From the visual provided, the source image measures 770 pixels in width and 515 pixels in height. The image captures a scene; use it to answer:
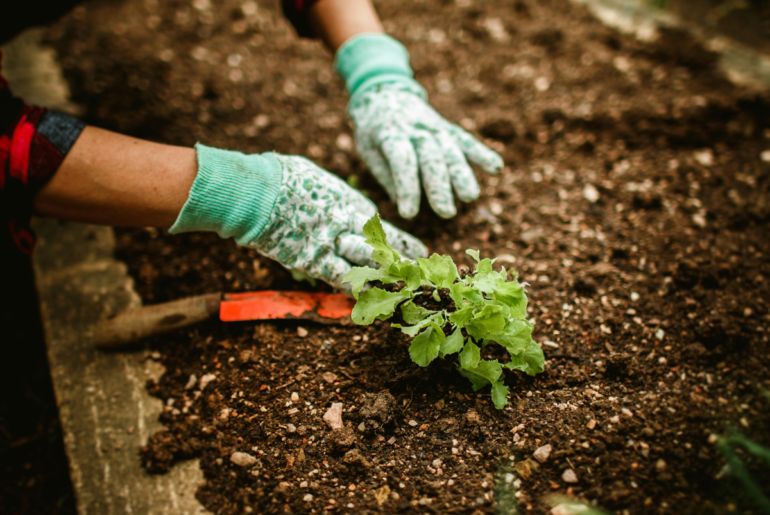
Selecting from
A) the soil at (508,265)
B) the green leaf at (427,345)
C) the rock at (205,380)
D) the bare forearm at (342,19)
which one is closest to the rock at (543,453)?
the soil at (508,265)

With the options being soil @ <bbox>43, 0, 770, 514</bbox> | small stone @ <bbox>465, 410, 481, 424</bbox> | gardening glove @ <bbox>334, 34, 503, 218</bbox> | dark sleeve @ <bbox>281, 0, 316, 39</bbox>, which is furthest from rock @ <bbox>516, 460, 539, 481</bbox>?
dark sleeve @ <bbox>281, 0, 316, 39</bbox>

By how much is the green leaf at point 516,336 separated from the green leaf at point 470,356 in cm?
6

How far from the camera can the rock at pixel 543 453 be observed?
3.51 feet

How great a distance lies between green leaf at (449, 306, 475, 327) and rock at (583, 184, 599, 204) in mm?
907

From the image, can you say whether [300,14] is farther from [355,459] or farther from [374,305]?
[355,459]

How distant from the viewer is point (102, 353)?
1466 mm

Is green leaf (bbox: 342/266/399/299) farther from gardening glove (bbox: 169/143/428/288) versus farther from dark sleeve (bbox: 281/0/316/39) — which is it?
dark sleeve (bbox: 281/0/316/39)

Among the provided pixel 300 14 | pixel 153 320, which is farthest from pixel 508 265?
pixel 300 14

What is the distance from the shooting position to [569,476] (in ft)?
3.41

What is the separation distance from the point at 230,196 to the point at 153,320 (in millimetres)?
460

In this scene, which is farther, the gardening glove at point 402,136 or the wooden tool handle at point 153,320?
the gardening glove at point 402,136

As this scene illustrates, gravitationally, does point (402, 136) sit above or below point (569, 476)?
above

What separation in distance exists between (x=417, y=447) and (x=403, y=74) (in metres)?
1.38

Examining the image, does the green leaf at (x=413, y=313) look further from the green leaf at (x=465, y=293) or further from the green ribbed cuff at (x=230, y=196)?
the green ribbed cuff at (x=230, y=196)
